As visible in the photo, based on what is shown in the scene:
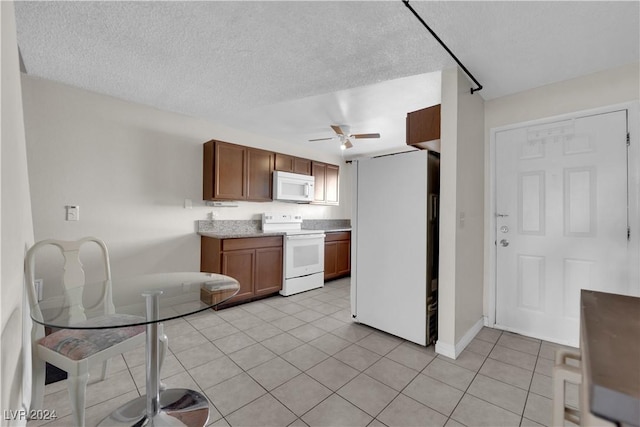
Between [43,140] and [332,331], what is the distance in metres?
3.26

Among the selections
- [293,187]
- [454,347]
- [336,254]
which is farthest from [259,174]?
[454,347]

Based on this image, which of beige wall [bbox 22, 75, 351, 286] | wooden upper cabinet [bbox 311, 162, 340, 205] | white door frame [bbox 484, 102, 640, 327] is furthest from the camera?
wooden upper cabinet [bbox 311, 162, 340, 205]

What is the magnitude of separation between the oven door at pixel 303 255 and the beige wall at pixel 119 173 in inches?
40.6

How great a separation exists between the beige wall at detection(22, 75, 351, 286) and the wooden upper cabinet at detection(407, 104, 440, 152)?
8.55ft

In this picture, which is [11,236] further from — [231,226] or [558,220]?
[558,220]

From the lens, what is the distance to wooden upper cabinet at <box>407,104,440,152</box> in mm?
2406

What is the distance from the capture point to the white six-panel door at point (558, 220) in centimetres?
220

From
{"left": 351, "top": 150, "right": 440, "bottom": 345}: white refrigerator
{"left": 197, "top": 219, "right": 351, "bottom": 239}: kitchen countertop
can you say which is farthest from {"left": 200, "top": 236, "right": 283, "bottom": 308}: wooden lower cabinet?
{"left": 351, "top": 150, "right": 440, "bottom": 345}: white refrigerator

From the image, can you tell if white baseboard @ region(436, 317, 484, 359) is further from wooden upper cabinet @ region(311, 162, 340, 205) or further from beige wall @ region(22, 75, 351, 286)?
wooden upper cabinet @ region(311, 162, 340, 205)

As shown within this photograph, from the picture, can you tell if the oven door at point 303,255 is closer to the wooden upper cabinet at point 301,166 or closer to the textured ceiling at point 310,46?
the wooden upper cabinet at point 301,166

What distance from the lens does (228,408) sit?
1.62 m

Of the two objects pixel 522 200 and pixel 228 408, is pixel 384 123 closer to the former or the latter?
pixel 522 200

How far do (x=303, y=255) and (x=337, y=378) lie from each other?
7.32 feet

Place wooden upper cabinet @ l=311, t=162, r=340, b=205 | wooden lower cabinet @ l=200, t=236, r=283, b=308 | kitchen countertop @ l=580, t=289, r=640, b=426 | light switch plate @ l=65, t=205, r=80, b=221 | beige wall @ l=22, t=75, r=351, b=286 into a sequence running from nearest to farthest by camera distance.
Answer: kitchen countertop @ l=580, t=289, r=640, b=426, beige wall @ l=22, t=75, r=351, b=286, light switch plate @ l=65, t=205, r=80, b=221, wooden lower cabinet @ l=200, t=236, r=283, b=308, wooden upper cabinet @ l=311, t=162, r=340, b=205
